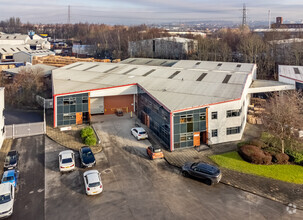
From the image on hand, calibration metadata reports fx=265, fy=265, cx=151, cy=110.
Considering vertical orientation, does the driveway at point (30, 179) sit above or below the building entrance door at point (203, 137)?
below

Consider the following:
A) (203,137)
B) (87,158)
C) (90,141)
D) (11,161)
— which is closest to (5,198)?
(11,161)

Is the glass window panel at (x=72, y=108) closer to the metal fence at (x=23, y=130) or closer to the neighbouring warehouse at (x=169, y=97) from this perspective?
the neighbouring warehouse at (x=169, y=97)

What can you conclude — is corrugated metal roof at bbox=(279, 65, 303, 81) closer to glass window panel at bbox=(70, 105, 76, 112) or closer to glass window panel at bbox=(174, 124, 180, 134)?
glass window panel at bbox=(174, 124, 180, 134)

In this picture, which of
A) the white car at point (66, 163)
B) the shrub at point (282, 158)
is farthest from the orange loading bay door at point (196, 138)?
the white car at point (66, 163)

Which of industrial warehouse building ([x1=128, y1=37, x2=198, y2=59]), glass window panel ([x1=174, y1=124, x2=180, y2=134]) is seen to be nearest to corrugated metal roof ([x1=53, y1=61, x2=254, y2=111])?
glass window panel ([x1=174, y1=124, x2=180, y2=134])

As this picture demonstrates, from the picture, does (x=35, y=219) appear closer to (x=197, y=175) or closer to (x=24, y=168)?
(x=24, y=168)

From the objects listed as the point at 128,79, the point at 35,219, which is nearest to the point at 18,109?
the point at 128,79
